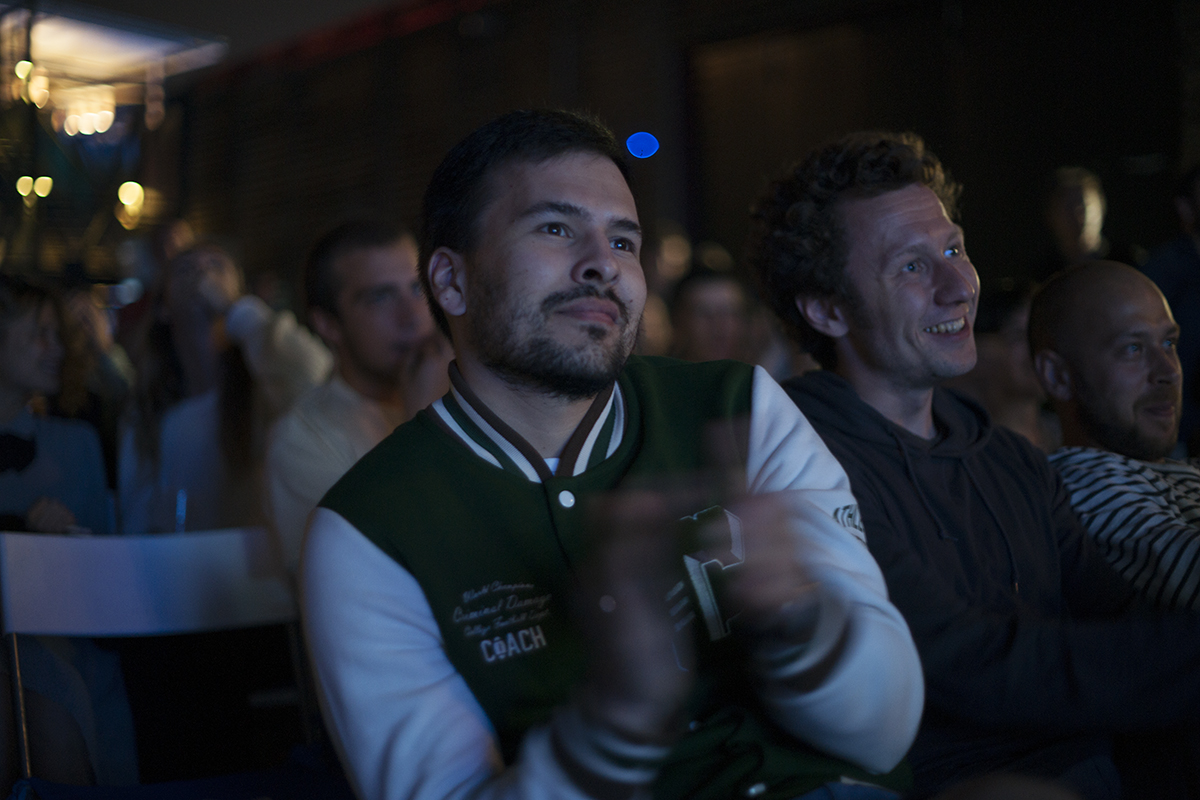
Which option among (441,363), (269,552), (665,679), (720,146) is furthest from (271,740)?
(720,146)

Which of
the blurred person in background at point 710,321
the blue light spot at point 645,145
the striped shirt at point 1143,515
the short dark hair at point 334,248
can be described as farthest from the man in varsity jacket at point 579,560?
the blue light spot at point 645,145

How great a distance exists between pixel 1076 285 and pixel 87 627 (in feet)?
6.28

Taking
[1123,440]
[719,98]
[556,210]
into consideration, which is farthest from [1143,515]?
[719,98]

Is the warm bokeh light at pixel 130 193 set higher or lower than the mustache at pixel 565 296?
higher

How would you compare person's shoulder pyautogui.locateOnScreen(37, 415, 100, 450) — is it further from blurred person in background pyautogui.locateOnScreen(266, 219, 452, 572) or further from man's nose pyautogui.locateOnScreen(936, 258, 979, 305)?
man's nose pyautogui.locateOnScreen(936, 258, 979, 305)

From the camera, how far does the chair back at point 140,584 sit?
5.15 feet

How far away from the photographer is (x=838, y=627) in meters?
0.88

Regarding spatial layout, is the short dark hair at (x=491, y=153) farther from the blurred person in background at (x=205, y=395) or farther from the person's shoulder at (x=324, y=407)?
the blurred person in background at (x=205, y=395)

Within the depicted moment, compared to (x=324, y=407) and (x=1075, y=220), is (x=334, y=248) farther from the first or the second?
(x=1075, y=220)

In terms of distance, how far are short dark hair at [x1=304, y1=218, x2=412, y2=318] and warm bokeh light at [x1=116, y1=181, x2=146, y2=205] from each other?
4067 millimetres

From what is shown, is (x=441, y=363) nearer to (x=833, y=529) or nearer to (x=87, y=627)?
(x=87, y=627)

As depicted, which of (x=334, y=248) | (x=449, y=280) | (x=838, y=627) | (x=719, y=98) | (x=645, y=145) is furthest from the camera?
(x=645, y=145)

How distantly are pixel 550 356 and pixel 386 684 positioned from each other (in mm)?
438

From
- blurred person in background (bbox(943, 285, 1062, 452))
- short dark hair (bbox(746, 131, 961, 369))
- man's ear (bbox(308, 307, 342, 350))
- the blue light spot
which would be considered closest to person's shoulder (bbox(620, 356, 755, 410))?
short dark hair (bbox(746, 131, 961, 369))
